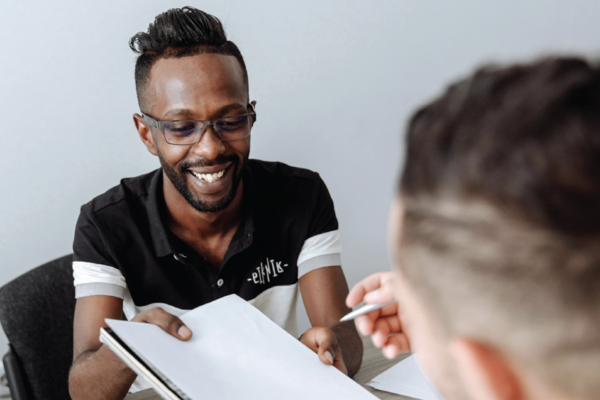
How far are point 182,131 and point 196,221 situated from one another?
0.86 feet

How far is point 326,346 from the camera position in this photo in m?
0.96

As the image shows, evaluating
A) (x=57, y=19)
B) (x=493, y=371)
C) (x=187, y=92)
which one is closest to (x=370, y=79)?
(x=187, y=92)

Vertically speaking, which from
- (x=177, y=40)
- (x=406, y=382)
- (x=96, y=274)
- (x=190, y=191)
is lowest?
(x=406, y=382)

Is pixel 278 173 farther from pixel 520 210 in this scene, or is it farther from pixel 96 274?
pixel 520 210

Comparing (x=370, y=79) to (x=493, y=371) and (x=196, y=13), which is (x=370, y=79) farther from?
(x=493, y=371)

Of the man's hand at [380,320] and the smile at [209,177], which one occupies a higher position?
the smile at [209,177]

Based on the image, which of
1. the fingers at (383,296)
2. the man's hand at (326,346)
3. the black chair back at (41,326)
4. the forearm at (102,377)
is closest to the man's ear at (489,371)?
the fingers at (383,296)

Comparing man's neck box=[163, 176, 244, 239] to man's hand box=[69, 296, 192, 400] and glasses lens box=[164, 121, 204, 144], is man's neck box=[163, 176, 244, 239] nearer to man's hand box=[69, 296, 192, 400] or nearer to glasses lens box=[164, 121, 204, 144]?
glasses lens box=[164, 121, 204, 144]

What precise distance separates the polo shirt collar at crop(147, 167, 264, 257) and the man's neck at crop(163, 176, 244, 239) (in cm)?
3

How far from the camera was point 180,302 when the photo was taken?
1314 millimetres

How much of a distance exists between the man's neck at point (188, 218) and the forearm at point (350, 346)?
45cm

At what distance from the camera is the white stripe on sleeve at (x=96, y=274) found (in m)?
1.25

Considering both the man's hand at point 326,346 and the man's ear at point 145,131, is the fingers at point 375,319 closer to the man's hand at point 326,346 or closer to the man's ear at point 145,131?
the man's hand at point 326,346

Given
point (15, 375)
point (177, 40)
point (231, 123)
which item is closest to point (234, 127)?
point (231, 123)
